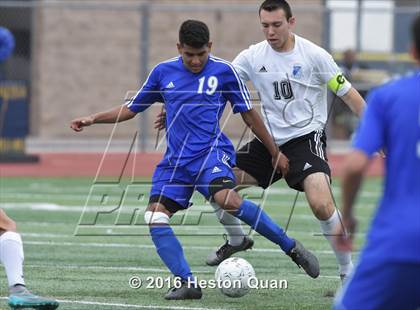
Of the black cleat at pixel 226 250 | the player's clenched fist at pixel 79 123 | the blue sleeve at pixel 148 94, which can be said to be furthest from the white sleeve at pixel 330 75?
the player's clenched fist at pixel 79 123

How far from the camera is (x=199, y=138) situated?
26.8 feet

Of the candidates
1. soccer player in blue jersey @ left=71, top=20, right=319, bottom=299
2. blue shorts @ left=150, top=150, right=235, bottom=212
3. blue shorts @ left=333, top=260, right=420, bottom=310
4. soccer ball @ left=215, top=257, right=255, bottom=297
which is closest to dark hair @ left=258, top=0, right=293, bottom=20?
soccer player in blue jersey @ left=71, top=20, right=319, bottom=299

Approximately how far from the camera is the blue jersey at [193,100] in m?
8.14

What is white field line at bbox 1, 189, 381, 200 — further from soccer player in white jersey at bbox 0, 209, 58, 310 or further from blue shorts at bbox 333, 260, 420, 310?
blue shorts at bbox 333, 260, 420, 310

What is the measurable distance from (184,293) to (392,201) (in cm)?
327

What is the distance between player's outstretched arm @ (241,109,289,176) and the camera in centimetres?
826

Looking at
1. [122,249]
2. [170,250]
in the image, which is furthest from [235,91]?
[122,249]

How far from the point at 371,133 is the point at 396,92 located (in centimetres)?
20

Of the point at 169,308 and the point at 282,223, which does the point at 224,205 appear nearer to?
the point at 169,308

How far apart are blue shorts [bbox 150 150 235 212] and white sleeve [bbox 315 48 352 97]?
1038mm

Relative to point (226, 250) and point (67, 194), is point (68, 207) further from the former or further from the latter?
point (226, 250)

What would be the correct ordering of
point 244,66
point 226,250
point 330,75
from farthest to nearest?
1. point 226,250
2. point 244,66
3. point 330,75

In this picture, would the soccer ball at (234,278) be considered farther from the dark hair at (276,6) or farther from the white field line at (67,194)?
the white field line at (67,194)

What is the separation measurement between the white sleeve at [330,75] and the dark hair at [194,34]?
1.07 meters
